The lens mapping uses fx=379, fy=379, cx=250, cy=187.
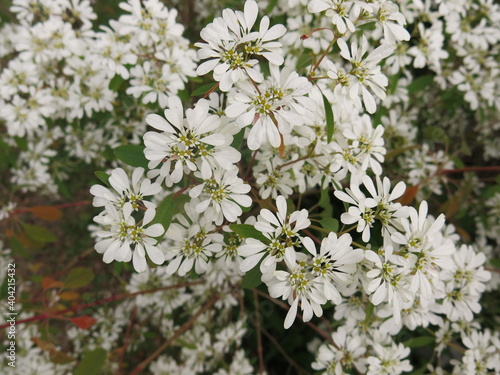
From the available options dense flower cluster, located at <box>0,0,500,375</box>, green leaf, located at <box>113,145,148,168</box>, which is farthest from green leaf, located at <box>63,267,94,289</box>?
green leaf, located at <box>113,145,148,168</box>

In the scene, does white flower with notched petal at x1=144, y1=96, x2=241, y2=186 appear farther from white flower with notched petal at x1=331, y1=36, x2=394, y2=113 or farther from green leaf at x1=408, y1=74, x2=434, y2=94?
green leaf at x1=408, y1=74, x2=434, y2=94

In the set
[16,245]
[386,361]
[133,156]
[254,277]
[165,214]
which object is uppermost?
[16,245]

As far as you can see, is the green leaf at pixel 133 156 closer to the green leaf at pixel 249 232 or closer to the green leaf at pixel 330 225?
the green leaf at pixel 249 232

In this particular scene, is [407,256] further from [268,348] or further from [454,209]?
[268,348]

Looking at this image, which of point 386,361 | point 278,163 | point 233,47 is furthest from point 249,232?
point 386,361

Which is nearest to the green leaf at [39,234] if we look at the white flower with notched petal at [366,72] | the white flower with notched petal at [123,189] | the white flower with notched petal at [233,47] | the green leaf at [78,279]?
the green leaf at [78,279]

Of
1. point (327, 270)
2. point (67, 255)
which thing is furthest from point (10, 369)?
point (327, 270)

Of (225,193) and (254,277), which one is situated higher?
(225,193)

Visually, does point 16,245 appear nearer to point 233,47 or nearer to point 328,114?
point 233,47

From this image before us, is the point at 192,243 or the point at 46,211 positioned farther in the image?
the point at 46,211
